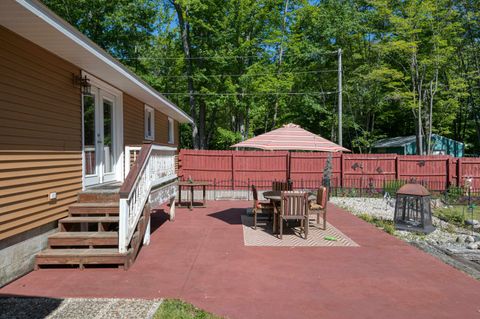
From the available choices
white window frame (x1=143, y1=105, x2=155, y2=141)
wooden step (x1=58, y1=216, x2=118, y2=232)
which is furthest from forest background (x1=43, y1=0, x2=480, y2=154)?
wooden step (x1=58, y1=216, x2=118, y2=232)

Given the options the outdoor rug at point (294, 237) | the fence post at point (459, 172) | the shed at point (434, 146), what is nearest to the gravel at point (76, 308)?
the outdoor rug at point (294, 237)

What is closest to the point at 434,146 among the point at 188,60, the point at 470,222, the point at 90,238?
the point at 188,60

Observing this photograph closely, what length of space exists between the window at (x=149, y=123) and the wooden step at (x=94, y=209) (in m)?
5.77

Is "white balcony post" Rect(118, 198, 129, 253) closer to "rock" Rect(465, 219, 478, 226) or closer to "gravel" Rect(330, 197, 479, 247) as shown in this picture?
"gravel" Rect(330, 197, 479, 247)

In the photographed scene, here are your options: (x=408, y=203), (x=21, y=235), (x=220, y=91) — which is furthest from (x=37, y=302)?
(x=220, y=91)

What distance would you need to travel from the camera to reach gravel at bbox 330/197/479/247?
773 centimetres

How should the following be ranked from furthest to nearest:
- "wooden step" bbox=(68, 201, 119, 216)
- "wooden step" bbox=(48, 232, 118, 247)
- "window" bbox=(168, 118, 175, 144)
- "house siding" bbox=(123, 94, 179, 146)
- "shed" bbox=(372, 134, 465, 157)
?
1. "shed" bbox=(372, 134, 465, 157)
2. "window" bbox=(168, 118, 175, 144)
3. "house siding" bbox=(123, 94, 179, 146)
4. "wooden step" bbox=(68, 201, 119, 216)
5. "wooden step" bbox=(48, 232, 118, 247)

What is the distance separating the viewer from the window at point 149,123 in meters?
11.7

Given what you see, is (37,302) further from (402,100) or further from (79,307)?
(402,100)

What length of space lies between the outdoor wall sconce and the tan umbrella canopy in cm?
329

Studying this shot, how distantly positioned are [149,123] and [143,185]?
6.53 meters

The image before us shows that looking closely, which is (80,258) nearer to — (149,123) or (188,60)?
(149,123)

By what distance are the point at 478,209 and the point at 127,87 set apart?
40.1ft

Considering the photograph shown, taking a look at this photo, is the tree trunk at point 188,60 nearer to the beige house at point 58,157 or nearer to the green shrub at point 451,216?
the green shrub at point 451,216
